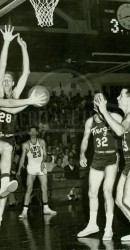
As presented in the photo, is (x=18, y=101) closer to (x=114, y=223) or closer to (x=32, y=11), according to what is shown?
(x=114, y=223)

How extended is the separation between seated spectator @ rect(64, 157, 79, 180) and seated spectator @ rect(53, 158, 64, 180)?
0.49 ft

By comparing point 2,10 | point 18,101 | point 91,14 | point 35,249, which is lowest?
point 35,249

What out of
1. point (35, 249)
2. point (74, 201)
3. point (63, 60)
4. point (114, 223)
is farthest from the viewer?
point (63, 60)

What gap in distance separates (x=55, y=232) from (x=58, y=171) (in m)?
5.72

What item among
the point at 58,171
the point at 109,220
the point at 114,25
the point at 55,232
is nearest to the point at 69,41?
the point at 114,25

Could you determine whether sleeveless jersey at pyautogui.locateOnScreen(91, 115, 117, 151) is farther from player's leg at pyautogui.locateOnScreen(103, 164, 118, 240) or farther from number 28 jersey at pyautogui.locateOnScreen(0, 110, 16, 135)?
number 28 jersey at pyautogui.locateOnScreen(0, 110, 16, 135)

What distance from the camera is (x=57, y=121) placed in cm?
1762

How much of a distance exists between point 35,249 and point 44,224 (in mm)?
2574

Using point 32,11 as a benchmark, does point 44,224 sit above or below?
below

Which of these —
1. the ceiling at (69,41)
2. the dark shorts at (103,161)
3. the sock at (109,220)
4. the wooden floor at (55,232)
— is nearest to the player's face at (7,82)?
the dark shorts at (103,161)

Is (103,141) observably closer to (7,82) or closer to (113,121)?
(113,121)

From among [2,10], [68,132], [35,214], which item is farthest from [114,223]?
[68,132]

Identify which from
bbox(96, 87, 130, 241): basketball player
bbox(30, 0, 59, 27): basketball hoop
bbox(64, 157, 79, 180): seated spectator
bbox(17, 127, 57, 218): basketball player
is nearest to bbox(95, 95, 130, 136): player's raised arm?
bbox(96, 87, 130, 241): basketball player

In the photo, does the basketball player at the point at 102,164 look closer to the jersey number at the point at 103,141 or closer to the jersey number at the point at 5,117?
the jersey number at the point at 103,141
